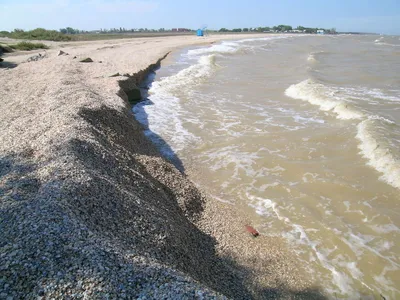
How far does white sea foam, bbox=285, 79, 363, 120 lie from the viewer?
468 inches

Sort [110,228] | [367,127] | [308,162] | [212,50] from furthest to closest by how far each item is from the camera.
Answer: [212,50] < [367,127] < [308,162] < [110,228]

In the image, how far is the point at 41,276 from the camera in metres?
2.74

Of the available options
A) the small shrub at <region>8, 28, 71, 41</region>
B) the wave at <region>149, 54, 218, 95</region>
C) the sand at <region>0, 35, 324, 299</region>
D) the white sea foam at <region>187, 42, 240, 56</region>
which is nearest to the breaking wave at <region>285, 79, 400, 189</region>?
the sand at <region>0, 35, 324, 299</region>

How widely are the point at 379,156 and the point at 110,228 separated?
23.8ft

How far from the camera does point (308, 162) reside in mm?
8078

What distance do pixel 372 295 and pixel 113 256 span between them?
3.51 m

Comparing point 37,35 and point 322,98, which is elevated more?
point 322,98

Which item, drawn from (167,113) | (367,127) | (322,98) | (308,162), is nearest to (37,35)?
(167,113)

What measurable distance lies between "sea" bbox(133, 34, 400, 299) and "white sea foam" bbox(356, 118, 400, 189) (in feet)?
0.07

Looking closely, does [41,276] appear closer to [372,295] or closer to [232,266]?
[232,266]

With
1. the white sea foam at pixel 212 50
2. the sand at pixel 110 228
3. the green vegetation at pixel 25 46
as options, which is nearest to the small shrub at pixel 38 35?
the green vegetation at pixel 25 46

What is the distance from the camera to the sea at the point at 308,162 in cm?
502

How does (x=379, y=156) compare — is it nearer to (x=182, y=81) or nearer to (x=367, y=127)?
(x=367, y=127)

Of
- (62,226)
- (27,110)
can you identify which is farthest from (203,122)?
(62,226)
